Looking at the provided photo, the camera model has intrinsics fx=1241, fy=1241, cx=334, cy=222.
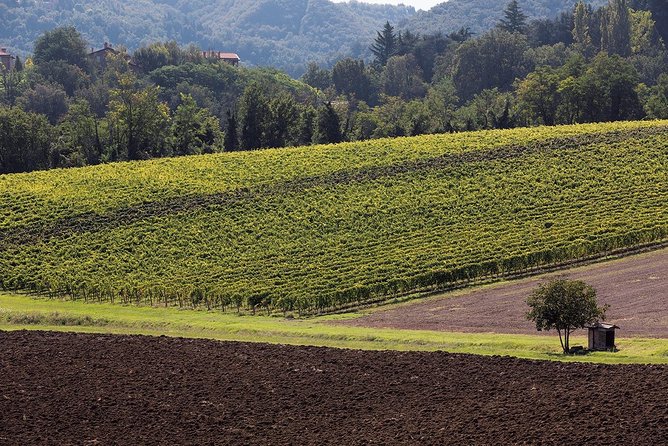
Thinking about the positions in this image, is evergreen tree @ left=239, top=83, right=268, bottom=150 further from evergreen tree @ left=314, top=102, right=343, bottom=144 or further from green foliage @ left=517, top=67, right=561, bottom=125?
green foliage @ left=517, top=67, right=561, bottom=125

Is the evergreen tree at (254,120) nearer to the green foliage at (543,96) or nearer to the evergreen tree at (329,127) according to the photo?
the evergreen tree at (329,127)

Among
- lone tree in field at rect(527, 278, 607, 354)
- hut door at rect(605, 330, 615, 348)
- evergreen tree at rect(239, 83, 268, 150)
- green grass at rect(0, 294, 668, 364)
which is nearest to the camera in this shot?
lone tree in field at rect(527, 278, 607, 354)

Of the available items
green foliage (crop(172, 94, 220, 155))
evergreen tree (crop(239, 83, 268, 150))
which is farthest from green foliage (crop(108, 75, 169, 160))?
evergreen tree (crop(239, 83, 268, 150))

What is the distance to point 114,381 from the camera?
44.1 m

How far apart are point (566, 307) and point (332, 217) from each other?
1627 inches

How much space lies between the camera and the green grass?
4634cm

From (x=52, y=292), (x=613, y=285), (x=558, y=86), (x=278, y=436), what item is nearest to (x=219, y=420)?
(x=278, y=436)

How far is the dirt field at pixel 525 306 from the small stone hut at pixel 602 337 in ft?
12.0

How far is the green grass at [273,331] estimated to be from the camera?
1824 inches

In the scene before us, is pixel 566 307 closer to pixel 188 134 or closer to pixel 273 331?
pixel 273 331

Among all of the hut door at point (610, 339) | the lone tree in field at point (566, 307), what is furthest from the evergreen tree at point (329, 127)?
the hut door at point (610, 339)

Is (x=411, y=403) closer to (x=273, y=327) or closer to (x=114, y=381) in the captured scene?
(x=114, y=381)

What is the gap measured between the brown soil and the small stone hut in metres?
3.45

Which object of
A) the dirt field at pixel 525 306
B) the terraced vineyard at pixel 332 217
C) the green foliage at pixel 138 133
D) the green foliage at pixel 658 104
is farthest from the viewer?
the green foliage at pixel 658 104
